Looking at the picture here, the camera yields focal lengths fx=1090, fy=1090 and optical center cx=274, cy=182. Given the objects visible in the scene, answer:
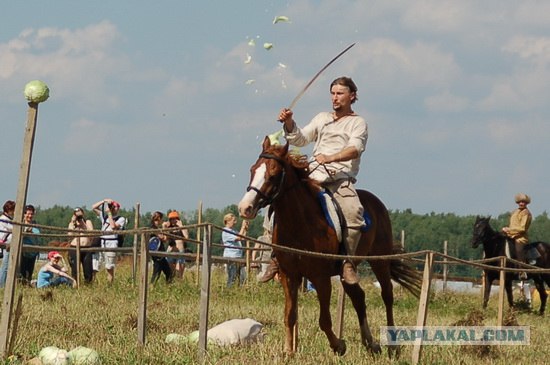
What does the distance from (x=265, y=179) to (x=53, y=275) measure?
9.63 m

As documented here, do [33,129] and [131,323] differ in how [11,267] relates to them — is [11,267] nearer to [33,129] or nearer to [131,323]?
[33,129]

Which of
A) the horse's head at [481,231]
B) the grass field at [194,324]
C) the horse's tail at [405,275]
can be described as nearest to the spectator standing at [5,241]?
the grass field at [194,324]

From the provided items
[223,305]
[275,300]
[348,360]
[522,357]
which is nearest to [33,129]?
[348,360]

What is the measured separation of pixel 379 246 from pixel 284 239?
1829 mm

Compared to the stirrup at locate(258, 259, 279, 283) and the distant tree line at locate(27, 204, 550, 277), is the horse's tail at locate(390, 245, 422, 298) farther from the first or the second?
the distant tree line at locate(27, 204, 550, 277)

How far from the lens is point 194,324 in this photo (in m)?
11.9

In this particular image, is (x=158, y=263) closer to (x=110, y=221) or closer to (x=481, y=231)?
(x=110, y=221)

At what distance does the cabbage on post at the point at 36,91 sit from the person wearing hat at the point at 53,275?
957cm

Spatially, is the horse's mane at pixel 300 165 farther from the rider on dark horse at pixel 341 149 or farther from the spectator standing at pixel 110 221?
the spectator standing at pixel 110 221

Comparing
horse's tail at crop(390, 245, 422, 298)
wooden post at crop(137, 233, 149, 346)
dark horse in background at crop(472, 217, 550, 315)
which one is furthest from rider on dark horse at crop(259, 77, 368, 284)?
dark horse in background at crop(472, 217, 550, 315)

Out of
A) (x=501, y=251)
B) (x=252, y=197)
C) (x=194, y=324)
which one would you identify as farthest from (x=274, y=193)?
(x=501, y=251)

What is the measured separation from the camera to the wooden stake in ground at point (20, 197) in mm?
8031

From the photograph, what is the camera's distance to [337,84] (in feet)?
33.5

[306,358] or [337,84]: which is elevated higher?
[337,84]
